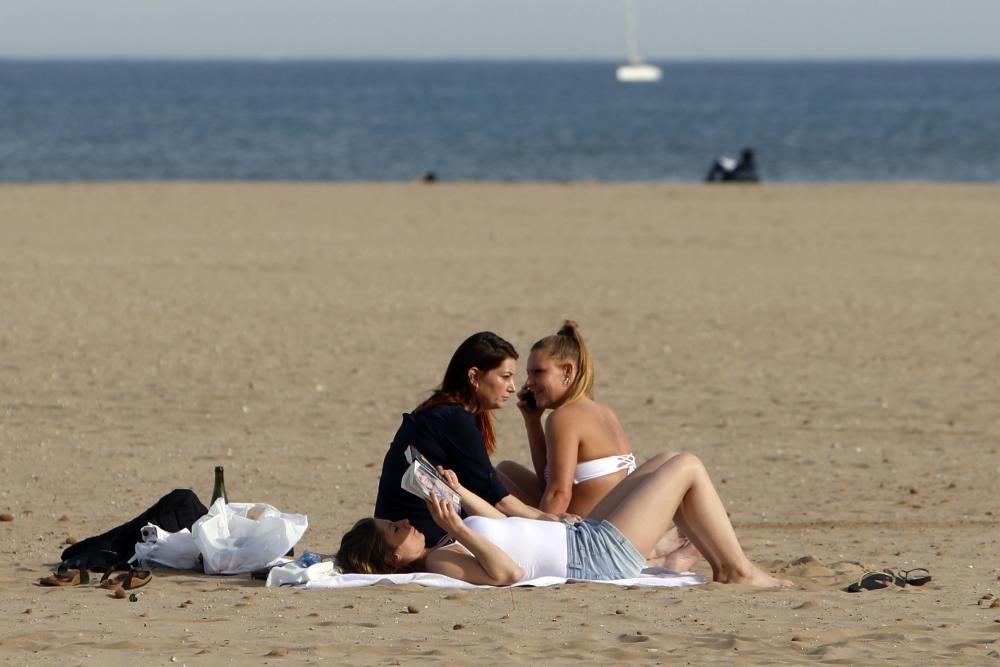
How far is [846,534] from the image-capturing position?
25.7ft

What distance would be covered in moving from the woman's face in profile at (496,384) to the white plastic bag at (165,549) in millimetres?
1308

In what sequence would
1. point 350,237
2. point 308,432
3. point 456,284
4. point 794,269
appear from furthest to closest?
point 350,237 → point 794,269 → point 456,284 → point 308,432

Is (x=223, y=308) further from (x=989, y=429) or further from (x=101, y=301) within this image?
(x=989, y=429)

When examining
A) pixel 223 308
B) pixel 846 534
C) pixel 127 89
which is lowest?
pixel 846 534

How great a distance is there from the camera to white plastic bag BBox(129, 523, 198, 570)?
6.67 metres

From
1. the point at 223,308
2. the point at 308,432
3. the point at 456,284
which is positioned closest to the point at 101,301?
the point at 223,308

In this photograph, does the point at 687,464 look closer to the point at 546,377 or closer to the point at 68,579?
the point at 546,377

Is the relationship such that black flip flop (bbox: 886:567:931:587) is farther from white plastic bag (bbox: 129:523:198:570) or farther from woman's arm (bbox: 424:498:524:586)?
white plastic bag (bbox: 129:523:198:570)

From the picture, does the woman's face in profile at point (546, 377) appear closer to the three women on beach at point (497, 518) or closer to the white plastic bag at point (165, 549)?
the three women on beach at point (497, 518)

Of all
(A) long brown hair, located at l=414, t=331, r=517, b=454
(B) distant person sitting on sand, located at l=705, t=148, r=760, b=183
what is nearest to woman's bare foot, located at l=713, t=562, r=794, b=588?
(A) long brown hair, located at l=414, t=331, r=517, b=454

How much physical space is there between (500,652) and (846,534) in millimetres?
3094

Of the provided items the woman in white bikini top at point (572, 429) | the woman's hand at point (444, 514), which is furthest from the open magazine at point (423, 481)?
the woman in white bikini top at point (572, 429)

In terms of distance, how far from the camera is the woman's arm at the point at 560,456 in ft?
22.1

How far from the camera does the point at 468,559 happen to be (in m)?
6.30
